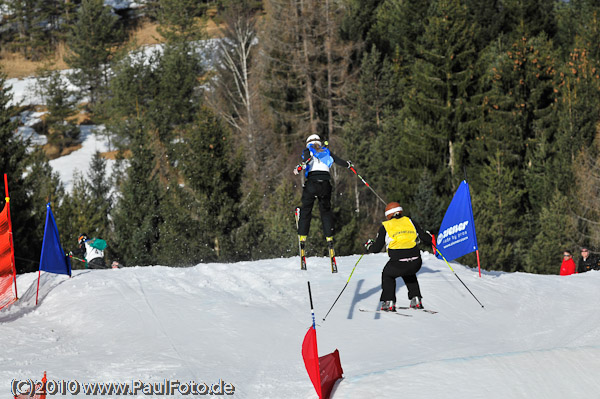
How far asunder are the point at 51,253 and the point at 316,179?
13.3 feet

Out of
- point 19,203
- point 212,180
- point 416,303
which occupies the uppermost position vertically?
point 416,303

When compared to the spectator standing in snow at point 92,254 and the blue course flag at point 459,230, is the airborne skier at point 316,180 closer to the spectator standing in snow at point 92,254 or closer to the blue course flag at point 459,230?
the blue course flag at point 459,230

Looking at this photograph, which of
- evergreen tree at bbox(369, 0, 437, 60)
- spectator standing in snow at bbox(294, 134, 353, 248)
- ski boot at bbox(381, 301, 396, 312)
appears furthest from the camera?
evergreen tree at bbox(369, 0, 437, 60)

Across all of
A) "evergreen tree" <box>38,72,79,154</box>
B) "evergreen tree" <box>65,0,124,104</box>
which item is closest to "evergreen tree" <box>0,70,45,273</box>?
"evergreen tree" <box>38,72,79,154</box>

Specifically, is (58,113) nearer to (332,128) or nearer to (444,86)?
(332,128)

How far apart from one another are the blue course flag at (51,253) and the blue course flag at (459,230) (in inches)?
231

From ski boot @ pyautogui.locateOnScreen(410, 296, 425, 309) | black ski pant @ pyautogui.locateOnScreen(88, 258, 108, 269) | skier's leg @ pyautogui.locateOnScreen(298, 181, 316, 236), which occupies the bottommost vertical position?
black ski pant @ pyautogui.locateOnScreen(88, 258, 108, 269)

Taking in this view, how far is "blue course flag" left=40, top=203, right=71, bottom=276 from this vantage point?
1032 centimetres

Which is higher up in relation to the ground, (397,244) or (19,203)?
(397,244)

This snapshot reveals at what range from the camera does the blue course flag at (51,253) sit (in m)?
10.3

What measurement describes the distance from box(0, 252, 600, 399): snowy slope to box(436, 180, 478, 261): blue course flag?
0.41 metres

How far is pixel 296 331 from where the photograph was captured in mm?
8891

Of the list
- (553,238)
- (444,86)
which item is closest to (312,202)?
(553,238)

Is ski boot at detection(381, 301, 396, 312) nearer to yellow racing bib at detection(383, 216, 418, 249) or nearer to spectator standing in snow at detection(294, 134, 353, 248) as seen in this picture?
→ yellow racing bib at detection(383, 216, 418, 249)
